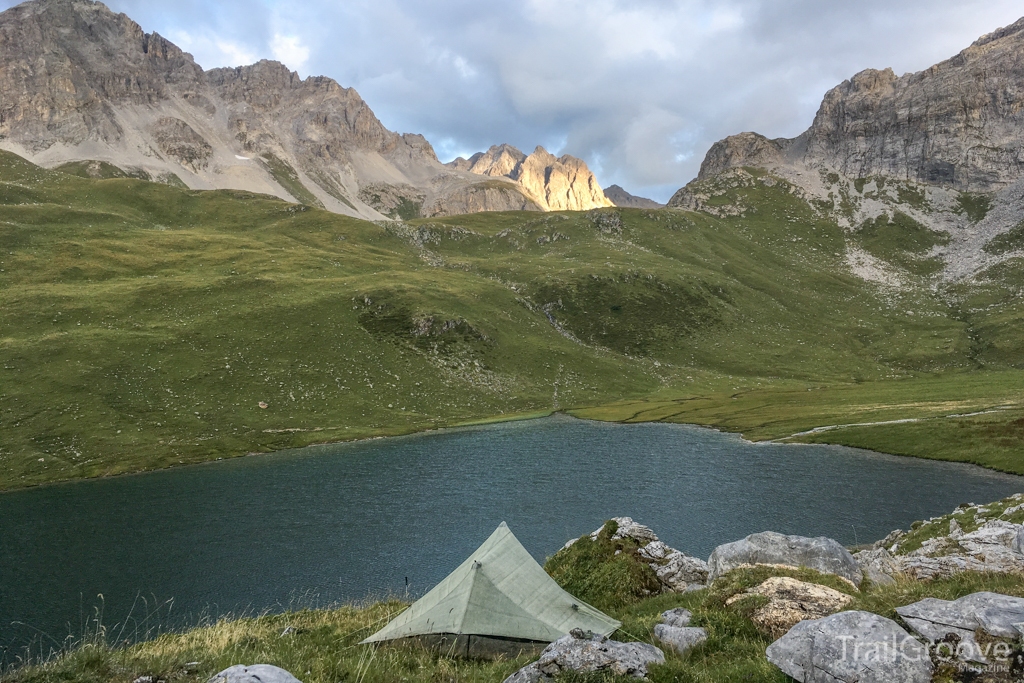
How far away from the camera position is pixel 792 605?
1409cm

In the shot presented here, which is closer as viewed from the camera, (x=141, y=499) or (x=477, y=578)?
(x=477, y=578)

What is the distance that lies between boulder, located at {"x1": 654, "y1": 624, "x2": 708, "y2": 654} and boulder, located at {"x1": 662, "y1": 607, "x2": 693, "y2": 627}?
454 millimetres

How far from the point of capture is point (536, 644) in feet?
64.1

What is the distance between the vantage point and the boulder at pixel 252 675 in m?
9.32

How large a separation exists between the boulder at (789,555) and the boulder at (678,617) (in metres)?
4.89

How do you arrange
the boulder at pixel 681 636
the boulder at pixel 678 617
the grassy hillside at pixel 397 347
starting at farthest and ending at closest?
the grassy hillside at pixel 397 347, the boulder at pixel 678 617, the boulder at pixel 681 636

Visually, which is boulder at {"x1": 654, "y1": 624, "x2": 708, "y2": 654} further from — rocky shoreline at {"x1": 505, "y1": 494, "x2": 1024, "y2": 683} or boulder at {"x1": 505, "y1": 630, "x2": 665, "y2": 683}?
boulder at {"x1": 505, "y1": 630, "x2": 665, "y2": 683}

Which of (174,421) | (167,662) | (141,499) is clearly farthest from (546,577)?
(174,421)

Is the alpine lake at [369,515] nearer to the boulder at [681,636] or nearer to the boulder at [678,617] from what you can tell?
the boulder at [678,617]

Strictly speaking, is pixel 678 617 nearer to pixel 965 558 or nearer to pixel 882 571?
pixel 882 571

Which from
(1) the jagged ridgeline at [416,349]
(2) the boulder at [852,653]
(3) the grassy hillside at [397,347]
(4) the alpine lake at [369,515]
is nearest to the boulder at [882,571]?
(2) the boulder at [852,653]

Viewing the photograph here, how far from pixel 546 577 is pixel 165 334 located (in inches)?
4771

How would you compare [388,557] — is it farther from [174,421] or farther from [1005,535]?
[174,421]

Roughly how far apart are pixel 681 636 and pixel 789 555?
338 inches
